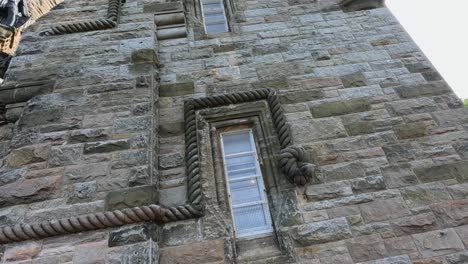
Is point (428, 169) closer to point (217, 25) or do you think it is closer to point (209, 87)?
point (209, 87)

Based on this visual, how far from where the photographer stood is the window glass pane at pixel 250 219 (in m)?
2.59

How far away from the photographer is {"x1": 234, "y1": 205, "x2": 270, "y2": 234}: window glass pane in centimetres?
259

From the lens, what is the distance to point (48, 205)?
91.8 inches

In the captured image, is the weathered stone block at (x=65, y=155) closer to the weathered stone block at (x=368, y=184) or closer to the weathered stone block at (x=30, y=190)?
the weathered stone block at (x=30, y=190)

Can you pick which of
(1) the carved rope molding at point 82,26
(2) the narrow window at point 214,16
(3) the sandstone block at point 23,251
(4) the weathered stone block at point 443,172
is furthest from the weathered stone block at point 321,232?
(1) the carved rope molding at point 82,26

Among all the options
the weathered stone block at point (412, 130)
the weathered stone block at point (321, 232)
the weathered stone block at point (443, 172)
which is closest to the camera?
the weathered stone block at point (321, 232)

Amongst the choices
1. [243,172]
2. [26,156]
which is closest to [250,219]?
[243,172]

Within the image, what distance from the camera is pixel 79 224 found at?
219 centimetres

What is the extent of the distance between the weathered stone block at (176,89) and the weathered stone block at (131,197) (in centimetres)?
125

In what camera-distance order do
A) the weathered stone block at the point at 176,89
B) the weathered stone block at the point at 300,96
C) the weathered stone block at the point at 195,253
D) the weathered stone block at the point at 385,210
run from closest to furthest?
the weathered stone block at the point at 195,253 → the weathered stone block at the point at 385,210 → the weathered stone block at the point at 300,96 → the weathered stone block at the point at 176,89

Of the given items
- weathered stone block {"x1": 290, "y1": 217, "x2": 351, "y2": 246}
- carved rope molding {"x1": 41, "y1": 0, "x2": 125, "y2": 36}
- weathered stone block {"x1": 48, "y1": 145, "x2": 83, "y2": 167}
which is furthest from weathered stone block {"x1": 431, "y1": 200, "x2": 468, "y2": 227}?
carved rope molding {"x1": 41, "y1": 0, "x2": 125, "y2": 36}

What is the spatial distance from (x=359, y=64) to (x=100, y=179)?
287 cm

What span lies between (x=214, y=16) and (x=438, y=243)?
142 inches

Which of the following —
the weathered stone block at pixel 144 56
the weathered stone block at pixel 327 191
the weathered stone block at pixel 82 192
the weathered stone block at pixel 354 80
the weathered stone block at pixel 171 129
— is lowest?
the weathered stone block at pixel 327 191
